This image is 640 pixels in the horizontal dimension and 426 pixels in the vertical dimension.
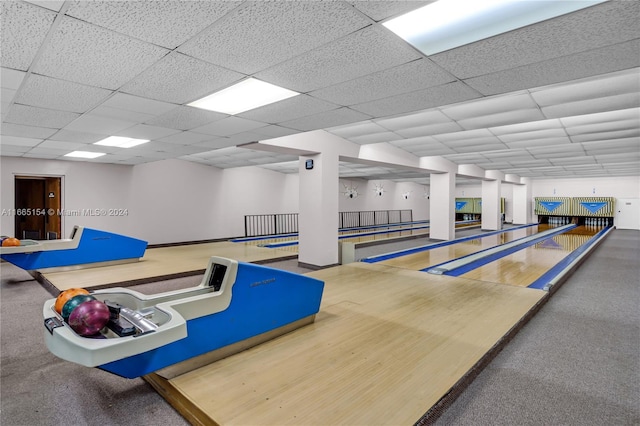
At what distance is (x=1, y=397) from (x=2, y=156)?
766cm

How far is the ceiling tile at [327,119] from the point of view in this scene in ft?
14.0

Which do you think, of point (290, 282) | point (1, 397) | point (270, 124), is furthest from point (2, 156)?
point (290, 282)

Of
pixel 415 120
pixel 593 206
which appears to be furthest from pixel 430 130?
pixel 593 206

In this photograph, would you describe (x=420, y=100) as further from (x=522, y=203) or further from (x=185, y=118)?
(x=522, y=203)

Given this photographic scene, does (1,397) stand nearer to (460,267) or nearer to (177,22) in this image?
(177,22)

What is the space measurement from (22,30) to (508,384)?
4.05m

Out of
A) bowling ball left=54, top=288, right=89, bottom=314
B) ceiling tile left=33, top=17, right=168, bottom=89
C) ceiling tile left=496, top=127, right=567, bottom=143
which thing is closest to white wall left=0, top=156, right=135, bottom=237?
ceiling tile left=33, top=17, right=168, bottom=89

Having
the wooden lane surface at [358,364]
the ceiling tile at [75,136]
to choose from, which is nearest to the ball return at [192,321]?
the wooden lane surface at [358,364]

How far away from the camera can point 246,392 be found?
2.39 meters

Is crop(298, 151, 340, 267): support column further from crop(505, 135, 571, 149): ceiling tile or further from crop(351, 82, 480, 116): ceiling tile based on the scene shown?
crop(505, 135, 571, 149): ceiling tile

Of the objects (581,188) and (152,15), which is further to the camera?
(581,188)

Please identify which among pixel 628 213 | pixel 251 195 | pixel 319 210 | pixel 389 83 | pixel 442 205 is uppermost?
pixel 389 83

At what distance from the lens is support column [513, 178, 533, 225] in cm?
1850

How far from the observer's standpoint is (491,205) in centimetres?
1532
